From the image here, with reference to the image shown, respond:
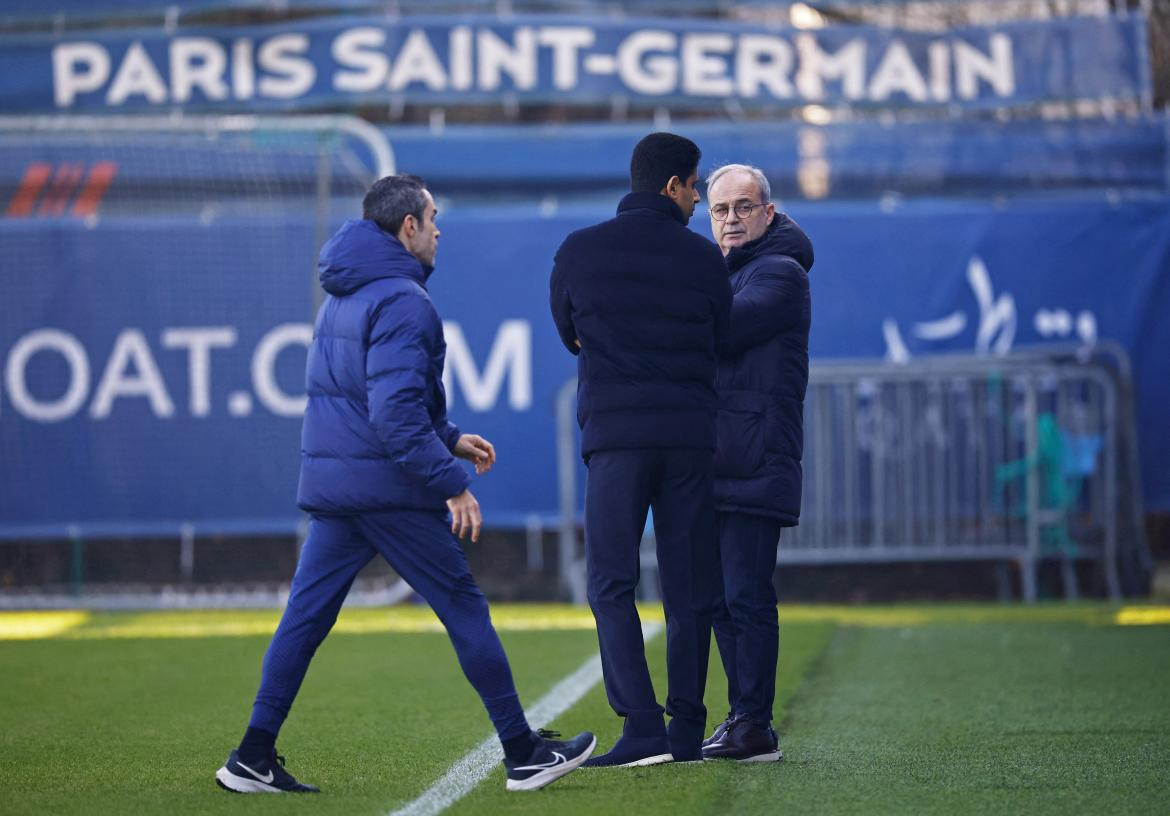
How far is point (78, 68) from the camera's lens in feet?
48.6

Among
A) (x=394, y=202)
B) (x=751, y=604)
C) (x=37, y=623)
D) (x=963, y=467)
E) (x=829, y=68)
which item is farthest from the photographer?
(x=829, y=68)

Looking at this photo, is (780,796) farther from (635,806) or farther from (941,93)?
(941,93)

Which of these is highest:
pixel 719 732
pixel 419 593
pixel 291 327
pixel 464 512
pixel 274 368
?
pixel 291 327

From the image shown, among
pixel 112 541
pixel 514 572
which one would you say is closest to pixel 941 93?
pixel 514 572

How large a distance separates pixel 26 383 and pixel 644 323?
27.0ft

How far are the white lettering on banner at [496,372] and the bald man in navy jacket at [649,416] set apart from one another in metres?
7.10

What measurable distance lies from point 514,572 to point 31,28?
17.9ft

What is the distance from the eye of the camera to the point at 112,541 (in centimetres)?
1393

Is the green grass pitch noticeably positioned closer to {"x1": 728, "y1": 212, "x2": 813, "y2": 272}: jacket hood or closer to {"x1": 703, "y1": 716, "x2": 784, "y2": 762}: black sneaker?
{"x1": 703, "y1": 716, "x2": 784, "y2": 762}: black sneaker

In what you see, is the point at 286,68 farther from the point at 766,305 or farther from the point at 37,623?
the point at 766,305

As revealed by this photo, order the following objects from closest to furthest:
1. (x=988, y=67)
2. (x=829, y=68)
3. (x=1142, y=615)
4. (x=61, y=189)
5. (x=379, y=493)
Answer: (x=379, y=493) → (x=1142, y=615) → (x=61, y=189) → (x=988, y=67) → (x=829, y=68)

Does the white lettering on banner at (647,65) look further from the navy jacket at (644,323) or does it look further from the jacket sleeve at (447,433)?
the jacket sleeve at (447,433)

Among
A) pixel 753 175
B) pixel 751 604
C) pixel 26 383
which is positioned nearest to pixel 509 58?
pixel 26 383

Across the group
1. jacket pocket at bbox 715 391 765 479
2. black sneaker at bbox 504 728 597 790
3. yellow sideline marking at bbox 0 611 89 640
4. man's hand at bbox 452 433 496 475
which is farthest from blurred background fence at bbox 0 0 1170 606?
black sneaker at bbox 504 728 597 790
